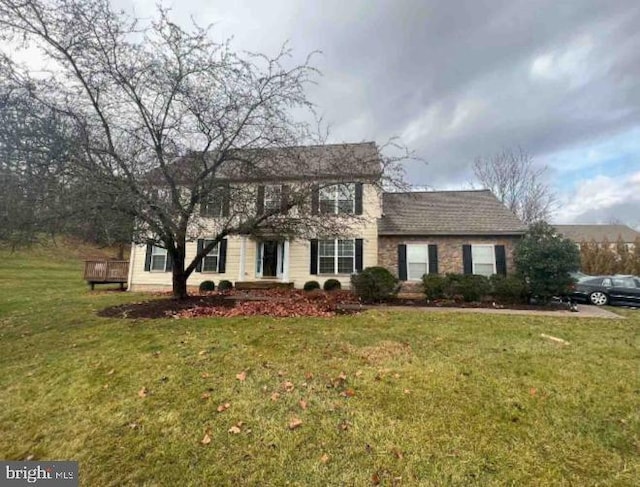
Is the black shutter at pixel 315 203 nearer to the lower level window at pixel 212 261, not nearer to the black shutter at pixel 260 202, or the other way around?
the black shutter at pixel 260 202

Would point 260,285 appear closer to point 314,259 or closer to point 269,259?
point 269,259

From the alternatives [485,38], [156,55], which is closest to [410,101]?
[485,38]

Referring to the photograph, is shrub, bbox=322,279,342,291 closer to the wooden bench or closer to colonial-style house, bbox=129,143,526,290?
colonial-style house, bbox=129,143,526,290

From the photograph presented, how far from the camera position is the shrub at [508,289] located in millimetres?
11398

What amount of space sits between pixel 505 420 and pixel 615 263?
2604 cm

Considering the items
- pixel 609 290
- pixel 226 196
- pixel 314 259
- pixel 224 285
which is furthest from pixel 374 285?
pixel 609 290

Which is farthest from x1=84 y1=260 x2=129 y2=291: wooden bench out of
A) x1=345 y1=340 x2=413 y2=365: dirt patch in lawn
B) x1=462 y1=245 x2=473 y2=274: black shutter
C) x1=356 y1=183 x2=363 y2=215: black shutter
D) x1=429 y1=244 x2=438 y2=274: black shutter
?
Result: x1=462 y1=245 x2=473 y2=274: black shutter

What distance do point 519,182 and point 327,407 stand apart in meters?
27.9

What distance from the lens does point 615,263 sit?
21531 mm

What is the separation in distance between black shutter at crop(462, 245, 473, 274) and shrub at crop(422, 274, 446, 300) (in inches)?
89.2

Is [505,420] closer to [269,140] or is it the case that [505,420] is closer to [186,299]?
[269,140]

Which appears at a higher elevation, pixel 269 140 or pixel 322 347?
pixel 269 140

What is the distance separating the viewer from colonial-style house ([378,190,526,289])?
1366 cm

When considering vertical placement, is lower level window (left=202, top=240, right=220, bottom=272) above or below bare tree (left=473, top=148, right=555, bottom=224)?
below
